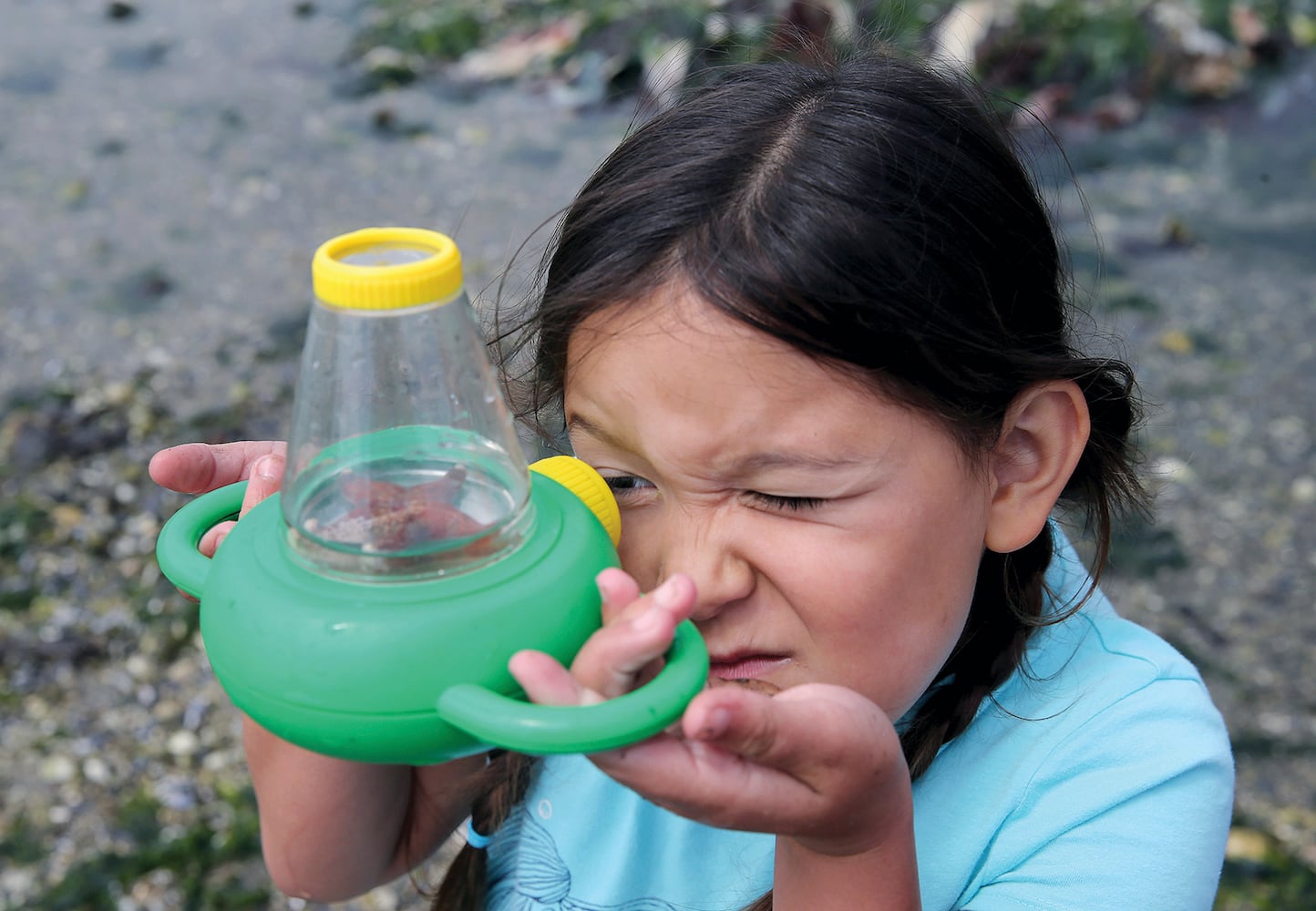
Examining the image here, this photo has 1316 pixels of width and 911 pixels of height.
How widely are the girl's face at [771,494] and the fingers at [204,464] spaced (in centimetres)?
51

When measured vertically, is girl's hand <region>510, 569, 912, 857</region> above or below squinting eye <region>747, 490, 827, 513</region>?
above

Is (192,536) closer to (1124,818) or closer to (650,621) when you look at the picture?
(650,621)

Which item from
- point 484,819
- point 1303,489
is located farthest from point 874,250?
point 1303,489

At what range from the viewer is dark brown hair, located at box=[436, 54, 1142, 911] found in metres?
1.62

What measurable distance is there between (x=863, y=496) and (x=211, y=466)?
3.08 feet

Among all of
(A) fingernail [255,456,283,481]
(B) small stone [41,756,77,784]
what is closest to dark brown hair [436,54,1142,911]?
(A) fingernail [255,456,283,481]

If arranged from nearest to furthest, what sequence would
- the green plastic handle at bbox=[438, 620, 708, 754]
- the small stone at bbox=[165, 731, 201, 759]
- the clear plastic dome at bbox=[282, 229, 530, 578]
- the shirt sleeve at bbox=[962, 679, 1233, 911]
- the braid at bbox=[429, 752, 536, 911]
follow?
the green plastic handle at bbox=[438, 620, 708, 754] → the clear plastic dome at bbox=[282, 229, 530, 578] → the shirt sleeve at bbox=[962, 679, 1233, 911] → the braid at bbox=[429, 752, 536, 911] → the small stone at bbox=[165, 731, 201, 759]

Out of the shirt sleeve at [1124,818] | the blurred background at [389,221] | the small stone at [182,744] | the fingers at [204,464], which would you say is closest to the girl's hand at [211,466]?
the fingers at [204,464]

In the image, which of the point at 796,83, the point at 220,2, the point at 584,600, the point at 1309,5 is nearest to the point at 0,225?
the point at 220,2

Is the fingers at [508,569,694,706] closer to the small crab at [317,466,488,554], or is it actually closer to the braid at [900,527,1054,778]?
the small crab at [317,466,488,554]

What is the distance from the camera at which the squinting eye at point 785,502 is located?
1.62 meters

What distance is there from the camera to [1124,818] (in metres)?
1.74

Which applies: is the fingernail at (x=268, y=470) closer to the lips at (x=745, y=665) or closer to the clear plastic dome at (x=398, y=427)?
the clear plastic dome at (x=398, y=427)

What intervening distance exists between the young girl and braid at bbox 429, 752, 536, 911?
128mm
